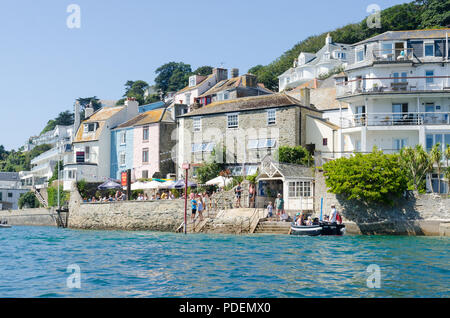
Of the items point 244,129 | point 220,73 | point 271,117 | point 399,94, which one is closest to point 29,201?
point 220,73

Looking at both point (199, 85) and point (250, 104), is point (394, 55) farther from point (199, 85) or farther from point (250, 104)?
point (199, 85)

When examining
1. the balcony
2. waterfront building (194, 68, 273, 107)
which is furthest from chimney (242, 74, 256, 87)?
the balcony

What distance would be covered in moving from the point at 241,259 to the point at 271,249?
4105 mm

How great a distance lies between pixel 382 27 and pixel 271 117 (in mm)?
50162

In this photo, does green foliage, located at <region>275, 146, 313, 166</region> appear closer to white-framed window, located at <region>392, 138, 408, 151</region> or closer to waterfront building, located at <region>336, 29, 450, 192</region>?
waterfront building, located at <region>336, 29, 450, 192</region>

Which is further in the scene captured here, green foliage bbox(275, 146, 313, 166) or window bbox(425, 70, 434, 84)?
green foliage bbox(275, 146, 313, 166)

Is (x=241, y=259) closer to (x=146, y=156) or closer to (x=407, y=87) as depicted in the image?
(x=407, y=87)

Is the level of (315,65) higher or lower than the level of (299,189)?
higher

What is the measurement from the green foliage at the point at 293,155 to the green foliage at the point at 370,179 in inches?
379

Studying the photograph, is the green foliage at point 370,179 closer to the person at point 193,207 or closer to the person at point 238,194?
the person at point 238,194

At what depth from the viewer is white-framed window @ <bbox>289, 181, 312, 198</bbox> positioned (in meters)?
41.2

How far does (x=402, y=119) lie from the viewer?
46.5m

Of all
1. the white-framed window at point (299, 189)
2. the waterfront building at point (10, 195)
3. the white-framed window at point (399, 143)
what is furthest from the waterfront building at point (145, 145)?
the waterfront building at point (10, 195)

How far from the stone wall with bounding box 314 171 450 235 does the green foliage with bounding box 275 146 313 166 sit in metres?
9.13
